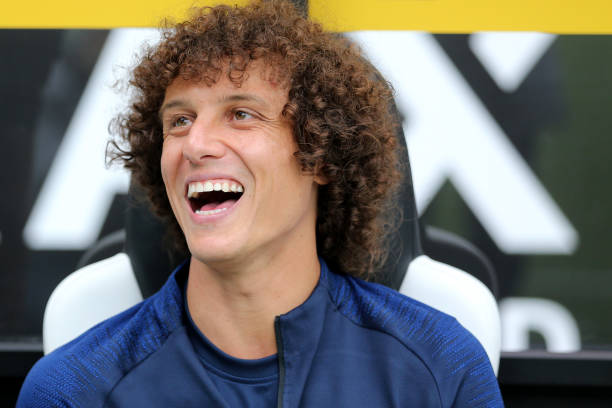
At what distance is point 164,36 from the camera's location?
1.55 meters

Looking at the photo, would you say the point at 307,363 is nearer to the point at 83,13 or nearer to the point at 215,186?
the point at 215,186

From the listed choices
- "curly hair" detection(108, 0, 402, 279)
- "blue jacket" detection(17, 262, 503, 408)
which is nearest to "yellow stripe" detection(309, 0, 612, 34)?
"curly hair" detection(108, 0, 402, 279)

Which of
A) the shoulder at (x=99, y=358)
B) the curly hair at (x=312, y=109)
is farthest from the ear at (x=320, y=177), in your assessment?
the shoulder at (x=99, y=358)

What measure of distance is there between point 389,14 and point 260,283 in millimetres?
738

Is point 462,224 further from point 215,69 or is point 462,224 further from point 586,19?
point 215,69

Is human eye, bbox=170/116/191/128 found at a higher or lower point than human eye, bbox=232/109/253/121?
higher

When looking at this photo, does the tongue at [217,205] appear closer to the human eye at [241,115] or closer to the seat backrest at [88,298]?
the human eye at [241,115]

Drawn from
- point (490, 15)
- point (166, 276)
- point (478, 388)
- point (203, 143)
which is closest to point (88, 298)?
point (166, 276)

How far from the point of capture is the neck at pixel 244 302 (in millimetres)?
1354

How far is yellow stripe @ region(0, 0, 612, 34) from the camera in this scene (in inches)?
60.6

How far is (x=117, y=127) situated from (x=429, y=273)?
0.90 metres

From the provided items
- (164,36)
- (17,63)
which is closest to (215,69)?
(164,36)

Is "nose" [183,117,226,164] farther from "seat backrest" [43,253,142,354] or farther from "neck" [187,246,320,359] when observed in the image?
"seat backrest" [43,253,142,354]

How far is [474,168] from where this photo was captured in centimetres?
155
